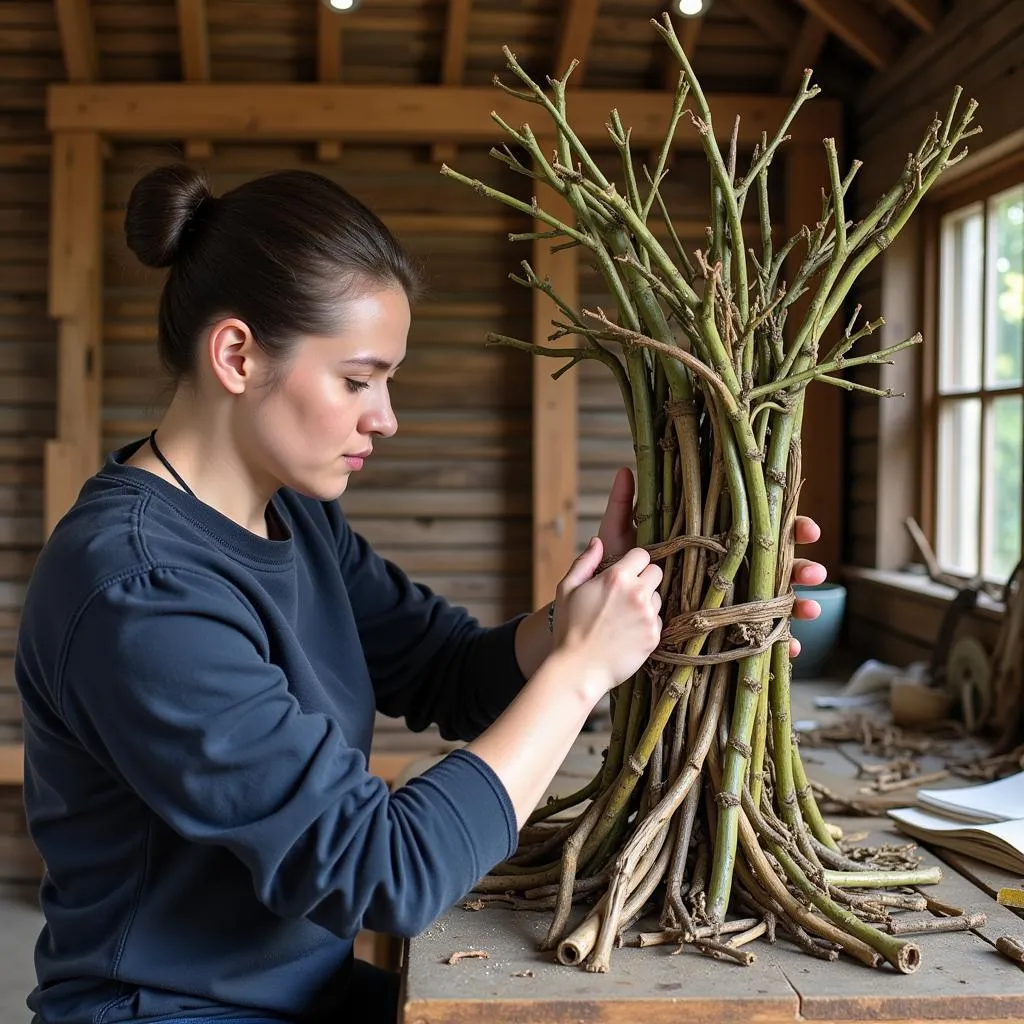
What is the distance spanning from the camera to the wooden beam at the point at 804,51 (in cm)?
395

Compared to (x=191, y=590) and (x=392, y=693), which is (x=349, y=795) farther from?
(x=392, y=693)

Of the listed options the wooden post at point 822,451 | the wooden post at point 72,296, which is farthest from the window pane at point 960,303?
the wooden post at point 72,296

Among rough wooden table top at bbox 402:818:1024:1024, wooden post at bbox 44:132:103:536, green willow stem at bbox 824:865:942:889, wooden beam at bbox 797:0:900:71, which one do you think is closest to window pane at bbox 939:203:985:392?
wooden beam at bbox 797:0:900:71

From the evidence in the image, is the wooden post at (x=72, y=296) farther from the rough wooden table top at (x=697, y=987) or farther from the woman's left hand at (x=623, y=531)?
the rough wooden table top at (x=697, y=987)

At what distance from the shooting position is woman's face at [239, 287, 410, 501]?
4.28 feet

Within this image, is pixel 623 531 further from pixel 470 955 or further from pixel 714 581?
pixel 470 955

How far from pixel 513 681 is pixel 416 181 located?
3.19m

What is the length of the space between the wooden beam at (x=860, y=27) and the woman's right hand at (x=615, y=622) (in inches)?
122

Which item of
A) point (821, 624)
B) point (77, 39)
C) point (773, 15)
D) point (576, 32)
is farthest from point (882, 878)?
point (77, 39)

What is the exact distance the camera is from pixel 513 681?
5.31 ft

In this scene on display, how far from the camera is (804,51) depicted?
159 inches

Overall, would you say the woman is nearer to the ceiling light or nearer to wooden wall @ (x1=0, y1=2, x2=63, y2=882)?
the ceiling light

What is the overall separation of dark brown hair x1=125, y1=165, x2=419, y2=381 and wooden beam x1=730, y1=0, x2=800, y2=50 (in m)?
3.16

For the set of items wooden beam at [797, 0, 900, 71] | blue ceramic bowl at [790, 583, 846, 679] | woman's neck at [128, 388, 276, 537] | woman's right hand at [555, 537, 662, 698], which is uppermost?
wooden beam at [797, 0, 900, 71]
